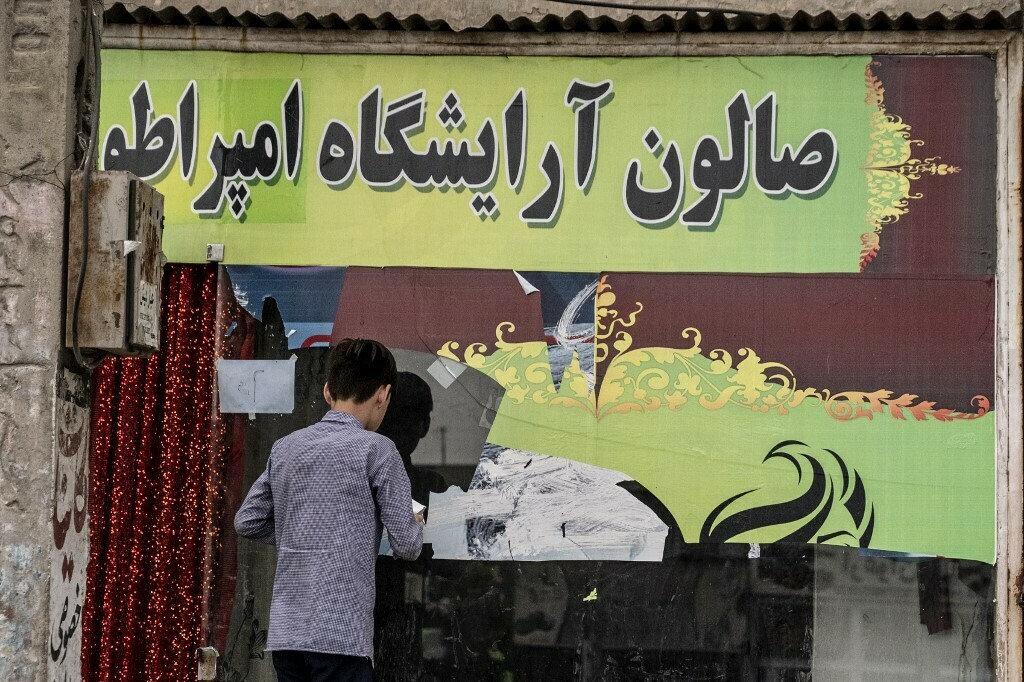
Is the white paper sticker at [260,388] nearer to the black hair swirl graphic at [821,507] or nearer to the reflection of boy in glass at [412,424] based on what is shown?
the reflection of boy in glass at [412,424]

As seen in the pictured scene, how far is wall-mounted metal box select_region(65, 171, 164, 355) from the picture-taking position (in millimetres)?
3361

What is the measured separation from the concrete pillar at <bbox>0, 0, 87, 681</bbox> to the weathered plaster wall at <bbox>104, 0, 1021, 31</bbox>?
1340 millimetres

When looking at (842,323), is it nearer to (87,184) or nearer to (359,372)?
(359,372)

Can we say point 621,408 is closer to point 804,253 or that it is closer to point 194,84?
point 804,253

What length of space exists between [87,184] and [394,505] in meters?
1.46

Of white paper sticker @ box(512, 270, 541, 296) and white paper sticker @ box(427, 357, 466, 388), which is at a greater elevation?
white paper sticker @ box(512, 270, 541, 296)

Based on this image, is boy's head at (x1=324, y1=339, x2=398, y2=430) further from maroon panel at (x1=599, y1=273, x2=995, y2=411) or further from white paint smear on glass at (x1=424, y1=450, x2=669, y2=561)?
maroon panel at (x1=599, y1=273, x2=995, y2=411)

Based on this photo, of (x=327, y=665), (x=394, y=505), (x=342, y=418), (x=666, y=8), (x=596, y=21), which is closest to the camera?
(x=327, y=665)

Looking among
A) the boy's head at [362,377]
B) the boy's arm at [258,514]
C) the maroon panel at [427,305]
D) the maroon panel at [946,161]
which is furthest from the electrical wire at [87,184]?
the maroon panel at [946,161]

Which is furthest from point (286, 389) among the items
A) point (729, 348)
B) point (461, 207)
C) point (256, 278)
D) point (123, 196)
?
point (729, 348)

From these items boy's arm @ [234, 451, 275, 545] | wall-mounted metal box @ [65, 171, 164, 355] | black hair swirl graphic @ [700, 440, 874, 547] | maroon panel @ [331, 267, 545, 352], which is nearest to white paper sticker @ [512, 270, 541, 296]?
maroon panel @ [331, 267, 545, 352]

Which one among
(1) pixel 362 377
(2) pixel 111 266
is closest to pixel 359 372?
(1) pixel 362 377

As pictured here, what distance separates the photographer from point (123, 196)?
134 inches

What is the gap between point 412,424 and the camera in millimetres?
4645
